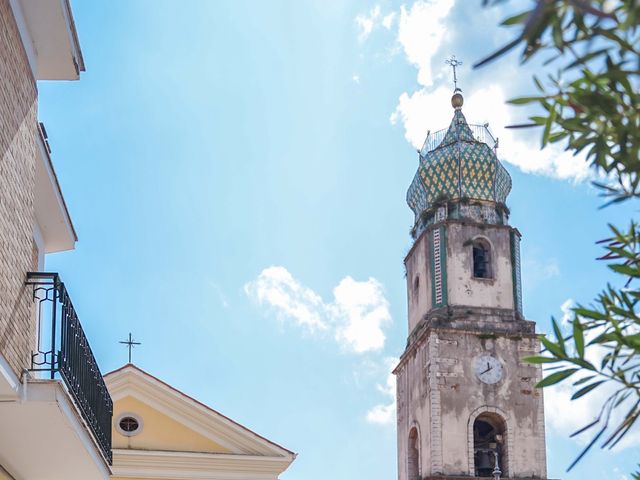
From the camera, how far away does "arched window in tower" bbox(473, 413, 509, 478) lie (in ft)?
105

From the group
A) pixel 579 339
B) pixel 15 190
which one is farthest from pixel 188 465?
pixel 579 339

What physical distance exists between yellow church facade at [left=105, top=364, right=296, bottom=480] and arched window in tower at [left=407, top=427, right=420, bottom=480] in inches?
727

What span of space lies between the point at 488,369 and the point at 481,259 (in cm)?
353

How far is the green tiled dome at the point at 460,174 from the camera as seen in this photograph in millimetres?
35062

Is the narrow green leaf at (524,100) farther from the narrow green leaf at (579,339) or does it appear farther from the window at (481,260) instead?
the window at (481,260)

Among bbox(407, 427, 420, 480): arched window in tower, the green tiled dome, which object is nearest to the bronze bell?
bbox(407, 427, 420, 480): arched window in tower

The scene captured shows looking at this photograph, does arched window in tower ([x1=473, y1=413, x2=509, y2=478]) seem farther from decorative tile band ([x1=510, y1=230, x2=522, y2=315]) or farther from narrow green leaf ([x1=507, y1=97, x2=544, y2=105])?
narrow green leaf ([x1=507, y1=97, x2=544, y2=105])

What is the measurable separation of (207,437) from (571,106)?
42.2ft

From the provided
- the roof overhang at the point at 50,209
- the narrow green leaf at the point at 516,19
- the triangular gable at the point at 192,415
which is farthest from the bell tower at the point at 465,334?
the narrow green leaf at the point at 516,19

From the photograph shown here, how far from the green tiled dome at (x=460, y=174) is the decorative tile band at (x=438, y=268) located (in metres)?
1.38

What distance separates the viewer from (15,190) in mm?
7488

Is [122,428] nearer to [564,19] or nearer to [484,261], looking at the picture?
[564,19]

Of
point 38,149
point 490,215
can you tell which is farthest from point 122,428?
point 490,215

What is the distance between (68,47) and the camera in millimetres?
8367
